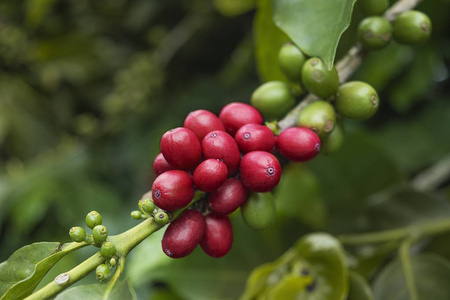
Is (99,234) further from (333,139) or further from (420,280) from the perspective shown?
(420,280)

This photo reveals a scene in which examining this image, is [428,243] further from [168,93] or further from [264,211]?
[168,93]

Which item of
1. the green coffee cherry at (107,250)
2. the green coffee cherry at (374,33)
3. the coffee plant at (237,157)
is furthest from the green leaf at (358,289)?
the green coffee cherry at (107,250)

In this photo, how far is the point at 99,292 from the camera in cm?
66

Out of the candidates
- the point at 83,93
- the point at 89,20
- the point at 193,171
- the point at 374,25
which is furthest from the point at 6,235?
the point at 374,25

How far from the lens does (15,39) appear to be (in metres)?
2.38

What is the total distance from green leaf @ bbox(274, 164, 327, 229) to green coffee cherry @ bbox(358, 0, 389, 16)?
670mm

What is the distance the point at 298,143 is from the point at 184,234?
231 mm

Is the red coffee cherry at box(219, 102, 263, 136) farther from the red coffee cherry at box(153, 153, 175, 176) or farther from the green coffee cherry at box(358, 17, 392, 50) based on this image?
the green coffee cherry at box(358, 17, 392, 50)

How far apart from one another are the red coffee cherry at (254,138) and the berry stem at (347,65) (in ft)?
0.30

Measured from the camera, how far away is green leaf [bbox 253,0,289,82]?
3.54ft

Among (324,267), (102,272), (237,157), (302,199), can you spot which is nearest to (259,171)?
(237,157)

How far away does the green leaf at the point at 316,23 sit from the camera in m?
0.77

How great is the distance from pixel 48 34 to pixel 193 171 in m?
2.12

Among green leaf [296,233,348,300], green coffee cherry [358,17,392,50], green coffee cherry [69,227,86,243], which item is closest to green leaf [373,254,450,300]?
green leaf [296,233,348,300]
